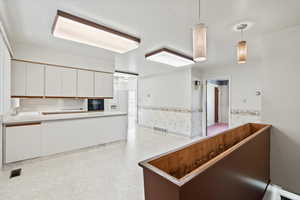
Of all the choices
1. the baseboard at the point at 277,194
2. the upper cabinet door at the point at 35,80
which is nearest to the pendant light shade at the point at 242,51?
the baseboard at the point at 277,194

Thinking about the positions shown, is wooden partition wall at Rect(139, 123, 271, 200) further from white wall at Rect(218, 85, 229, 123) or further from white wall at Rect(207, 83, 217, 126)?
white wall at Rect(218, 85, 229, 123)

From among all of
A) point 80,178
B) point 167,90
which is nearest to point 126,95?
point 167,90

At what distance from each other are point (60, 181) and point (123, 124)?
1916mm

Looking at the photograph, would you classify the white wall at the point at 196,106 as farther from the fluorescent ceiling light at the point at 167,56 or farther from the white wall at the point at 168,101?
the fluorescent ceiling light at the point at 167,56

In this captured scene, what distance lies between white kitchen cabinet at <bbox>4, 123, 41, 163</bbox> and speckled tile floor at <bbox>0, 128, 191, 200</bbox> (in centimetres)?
21

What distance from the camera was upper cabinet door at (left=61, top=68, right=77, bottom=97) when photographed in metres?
3.24

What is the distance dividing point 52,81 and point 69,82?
35 cm

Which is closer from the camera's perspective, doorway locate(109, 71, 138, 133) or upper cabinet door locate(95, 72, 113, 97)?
upper cabinet door locate(95, 72, 113, 97)

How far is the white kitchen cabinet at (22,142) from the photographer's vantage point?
2.29m

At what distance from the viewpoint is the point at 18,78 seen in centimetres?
273

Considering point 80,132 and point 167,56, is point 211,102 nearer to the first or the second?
point 167,56

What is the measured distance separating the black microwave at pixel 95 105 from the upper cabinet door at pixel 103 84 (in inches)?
18.5

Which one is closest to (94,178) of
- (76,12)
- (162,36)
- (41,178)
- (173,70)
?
(41,178)

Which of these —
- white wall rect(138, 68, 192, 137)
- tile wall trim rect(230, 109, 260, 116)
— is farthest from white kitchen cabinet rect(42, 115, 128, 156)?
tile wall trim rect(230, 109, 260, 116)
